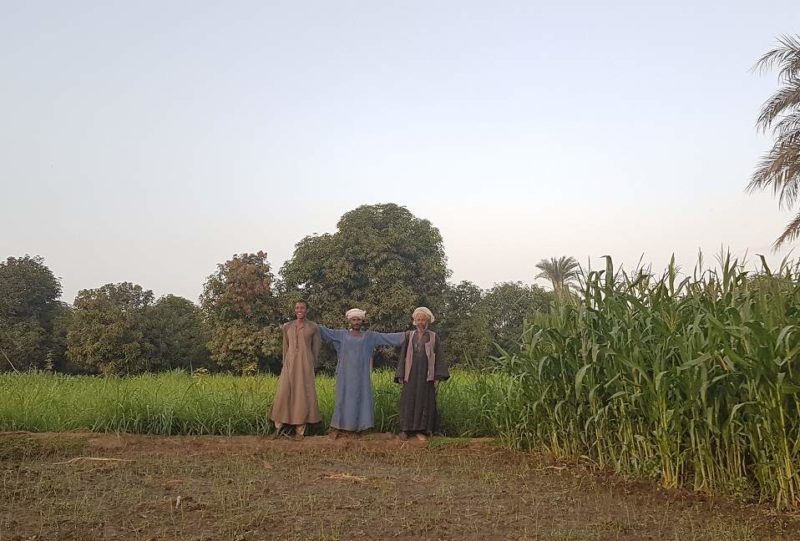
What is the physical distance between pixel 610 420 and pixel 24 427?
6576 millimetres

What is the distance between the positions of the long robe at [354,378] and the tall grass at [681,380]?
2.21 metres

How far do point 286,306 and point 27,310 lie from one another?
11.3 m

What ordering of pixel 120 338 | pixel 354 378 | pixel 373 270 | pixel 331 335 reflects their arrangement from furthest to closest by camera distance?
pixel 120 338
pixel 373 270
pixel 331 335
pixel 354 378

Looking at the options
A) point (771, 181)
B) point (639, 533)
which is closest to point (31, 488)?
point (639, 533)

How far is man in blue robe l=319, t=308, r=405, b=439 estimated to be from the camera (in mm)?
8336

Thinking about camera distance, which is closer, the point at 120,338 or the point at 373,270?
the point at 373,270

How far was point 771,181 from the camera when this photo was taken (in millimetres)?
14805

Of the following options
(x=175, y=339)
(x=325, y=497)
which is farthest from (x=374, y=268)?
(x=325, y=497)

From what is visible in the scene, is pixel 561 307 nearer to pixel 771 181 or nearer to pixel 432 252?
pixel 771 181

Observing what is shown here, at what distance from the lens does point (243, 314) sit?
79.2 ft

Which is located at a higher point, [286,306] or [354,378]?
[286,306]

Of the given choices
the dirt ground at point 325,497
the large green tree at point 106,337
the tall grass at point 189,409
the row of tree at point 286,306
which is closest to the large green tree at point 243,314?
the row of tree at point 286,306

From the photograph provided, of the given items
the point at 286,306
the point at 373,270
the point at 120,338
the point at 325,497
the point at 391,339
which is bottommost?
the point at 325,497

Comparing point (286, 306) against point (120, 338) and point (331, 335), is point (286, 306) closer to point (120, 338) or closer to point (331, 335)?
point (120, 338)
